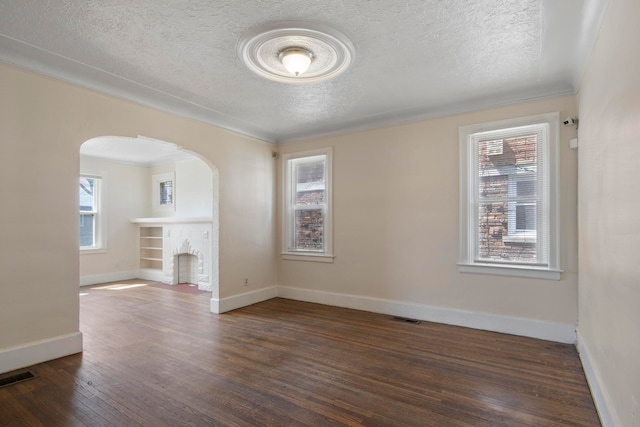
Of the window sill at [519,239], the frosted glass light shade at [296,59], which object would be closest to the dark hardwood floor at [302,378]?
the window sill at [519,239]

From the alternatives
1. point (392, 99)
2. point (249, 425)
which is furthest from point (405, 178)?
point (249, 425)

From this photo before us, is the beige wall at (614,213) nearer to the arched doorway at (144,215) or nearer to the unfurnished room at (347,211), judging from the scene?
the unfurnished room at (347,211)

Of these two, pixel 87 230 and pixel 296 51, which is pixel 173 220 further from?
pixel 296 51

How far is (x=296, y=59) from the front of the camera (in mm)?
2646

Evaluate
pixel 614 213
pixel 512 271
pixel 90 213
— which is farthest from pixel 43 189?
pixel 512 271

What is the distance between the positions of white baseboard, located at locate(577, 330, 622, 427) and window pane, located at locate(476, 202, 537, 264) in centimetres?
97

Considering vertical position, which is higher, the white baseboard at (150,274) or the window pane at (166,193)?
the window pane at (166,193)

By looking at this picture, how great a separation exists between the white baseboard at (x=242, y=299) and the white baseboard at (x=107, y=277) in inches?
150

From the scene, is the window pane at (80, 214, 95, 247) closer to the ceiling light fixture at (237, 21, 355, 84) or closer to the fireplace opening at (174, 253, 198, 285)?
the fireplace opening at (174, 253, 198, 285)

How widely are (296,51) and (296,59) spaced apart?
0.06m

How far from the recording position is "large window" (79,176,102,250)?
6.78 meters

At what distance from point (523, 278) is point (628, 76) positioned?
97.2 inches

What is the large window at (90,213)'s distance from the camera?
22.2 feet

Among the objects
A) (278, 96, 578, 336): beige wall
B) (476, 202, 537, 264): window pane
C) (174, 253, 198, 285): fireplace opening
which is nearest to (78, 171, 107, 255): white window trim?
(174, 253, 198, 285): fireplace opening
